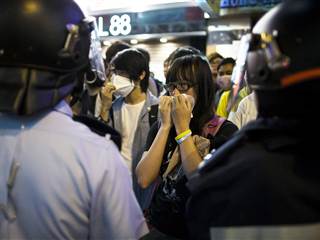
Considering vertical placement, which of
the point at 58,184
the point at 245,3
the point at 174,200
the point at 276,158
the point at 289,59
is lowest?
the point at 174,200

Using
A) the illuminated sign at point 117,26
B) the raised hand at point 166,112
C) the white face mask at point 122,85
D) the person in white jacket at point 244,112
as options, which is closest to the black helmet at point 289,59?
the raised hand at point 166,112

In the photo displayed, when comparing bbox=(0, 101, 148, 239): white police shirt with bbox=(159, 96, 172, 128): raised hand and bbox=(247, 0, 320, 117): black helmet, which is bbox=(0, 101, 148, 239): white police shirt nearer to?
bbox=(247, 0, 320, 117): black helmet

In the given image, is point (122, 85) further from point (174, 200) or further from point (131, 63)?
point (174, 200)

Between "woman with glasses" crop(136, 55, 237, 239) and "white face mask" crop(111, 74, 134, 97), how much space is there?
75 centimetres

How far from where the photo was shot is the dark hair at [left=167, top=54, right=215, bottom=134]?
188 centimetres

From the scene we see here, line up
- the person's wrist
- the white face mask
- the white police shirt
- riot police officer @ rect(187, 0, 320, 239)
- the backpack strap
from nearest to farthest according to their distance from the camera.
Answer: riot police officer @ rect(187, 0, 320, 239), the white police shirt, the person's wrist, the backpack strap, the white face mask

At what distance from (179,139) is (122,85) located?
1.08 meters

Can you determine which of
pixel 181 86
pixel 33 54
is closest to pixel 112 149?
pixel 33 54

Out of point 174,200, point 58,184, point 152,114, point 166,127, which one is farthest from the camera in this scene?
point 152,114

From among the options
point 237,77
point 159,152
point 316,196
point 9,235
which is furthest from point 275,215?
point 159,152

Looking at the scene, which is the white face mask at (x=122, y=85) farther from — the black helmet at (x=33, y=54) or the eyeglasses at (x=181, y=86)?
the black helmet at (x=33, y=54)

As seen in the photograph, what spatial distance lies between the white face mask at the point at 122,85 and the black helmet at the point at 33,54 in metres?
1.53

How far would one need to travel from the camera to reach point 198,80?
189 centimetres

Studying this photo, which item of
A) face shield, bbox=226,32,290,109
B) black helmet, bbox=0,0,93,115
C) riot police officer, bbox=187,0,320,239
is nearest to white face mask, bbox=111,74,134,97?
black helmet, bbox=0,0,93,115
